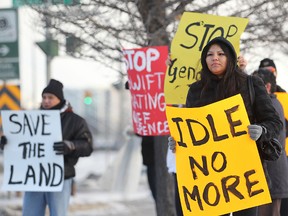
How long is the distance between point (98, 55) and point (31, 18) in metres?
0.84

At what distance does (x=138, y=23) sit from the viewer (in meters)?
8.48

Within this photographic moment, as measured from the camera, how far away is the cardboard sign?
7.70 metres

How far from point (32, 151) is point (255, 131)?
308 cm

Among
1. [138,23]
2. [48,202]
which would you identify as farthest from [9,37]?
[48,202]

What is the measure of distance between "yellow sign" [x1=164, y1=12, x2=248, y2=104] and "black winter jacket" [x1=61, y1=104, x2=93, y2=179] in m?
0.84

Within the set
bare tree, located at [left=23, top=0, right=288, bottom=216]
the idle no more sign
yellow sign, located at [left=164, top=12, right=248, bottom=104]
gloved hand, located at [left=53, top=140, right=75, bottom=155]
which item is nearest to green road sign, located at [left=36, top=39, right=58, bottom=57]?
bare tree, located at [left=23, top=0, right=288, bottom=216]

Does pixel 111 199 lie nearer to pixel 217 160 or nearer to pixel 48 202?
pixel 48 202

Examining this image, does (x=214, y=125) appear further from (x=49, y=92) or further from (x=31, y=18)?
(x=31, y=18)

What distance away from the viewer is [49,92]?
23.9 feet

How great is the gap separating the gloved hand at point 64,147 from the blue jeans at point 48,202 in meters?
0.31

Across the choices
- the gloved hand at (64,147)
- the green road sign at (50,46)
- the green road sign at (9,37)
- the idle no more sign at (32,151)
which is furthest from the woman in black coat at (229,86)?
the green road sign at (9,37)

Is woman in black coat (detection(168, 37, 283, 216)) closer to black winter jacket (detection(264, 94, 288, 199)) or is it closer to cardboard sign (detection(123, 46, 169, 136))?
black winter jacket (detection(264, 94, 288, 199))

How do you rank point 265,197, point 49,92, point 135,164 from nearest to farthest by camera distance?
point 265,197 → point 49,92 → point 135,164

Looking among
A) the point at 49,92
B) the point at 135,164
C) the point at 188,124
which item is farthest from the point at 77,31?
the point at 135,164
